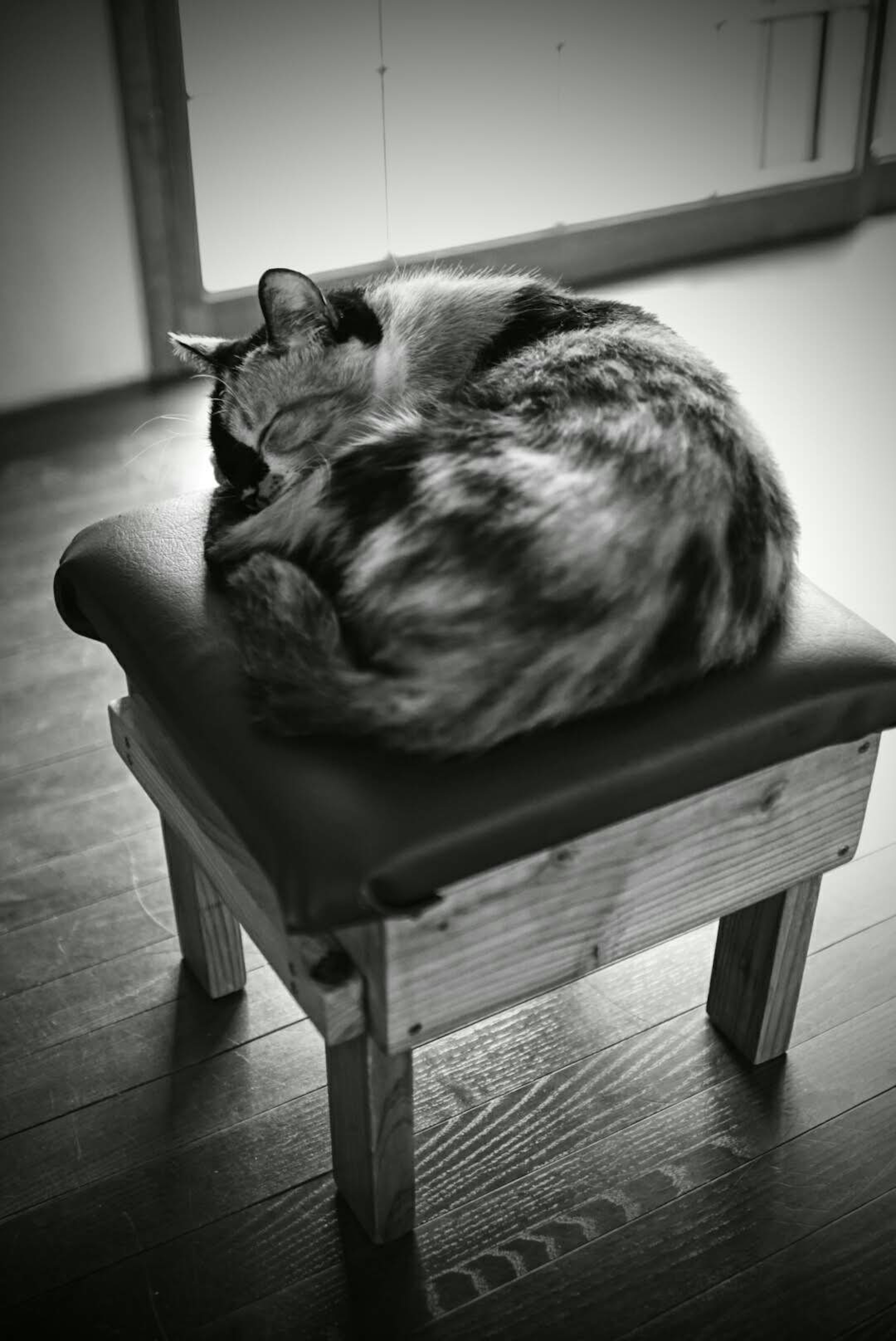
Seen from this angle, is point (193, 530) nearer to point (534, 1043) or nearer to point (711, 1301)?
point (534, 1043)

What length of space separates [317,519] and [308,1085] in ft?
2.31

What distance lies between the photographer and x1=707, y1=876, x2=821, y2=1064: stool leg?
4.55 feet

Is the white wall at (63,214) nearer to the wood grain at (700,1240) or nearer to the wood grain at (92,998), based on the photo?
the wood grain at (92,998)

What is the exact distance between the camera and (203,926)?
1.57 m

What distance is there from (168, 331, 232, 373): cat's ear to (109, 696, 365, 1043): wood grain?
39 cm

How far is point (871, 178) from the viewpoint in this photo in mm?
4289

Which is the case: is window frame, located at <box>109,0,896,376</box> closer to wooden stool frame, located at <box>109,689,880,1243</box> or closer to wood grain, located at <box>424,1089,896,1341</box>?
wooden stool frame, located at <box>109,689,880,1243</box>

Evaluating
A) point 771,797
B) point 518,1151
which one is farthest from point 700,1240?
point 771,797

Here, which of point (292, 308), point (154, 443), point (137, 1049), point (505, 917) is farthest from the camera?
point (154, 443)

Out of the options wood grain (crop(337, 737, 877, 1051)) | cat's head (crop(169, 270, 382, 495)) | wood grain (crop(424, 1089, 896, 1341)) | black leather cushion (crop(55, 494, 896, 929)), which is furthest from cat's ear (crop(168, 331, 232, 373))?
wood grain (crop(424, 1089, 896, 1341))

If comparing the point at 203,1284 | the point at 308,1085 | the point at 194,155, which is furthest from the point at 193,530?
the point at 194,155

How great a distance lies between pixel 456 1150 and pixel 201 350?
0.94 m

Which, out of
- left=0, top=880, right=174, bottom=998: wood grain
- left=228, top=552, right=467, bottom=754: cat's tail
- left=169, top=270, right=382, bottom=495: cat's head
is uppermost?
left=169, top=270, right=382, bottom=495: cat's head

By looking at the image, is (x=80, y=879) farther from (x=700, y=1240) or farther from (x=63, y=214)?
(x=63, y=214)
